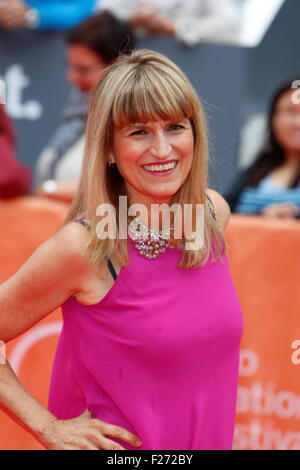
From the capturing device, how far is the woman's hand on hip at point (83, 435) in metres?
2.25

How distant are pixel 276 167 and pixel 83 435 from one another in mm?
2287

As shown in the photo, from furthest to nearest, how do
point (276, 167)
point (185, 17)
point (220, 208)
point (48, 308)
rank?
point (185, 17)
point (276, 167)
point (220, 208)
point (48, 308)

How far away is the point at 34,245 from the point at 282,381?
122 centimetres

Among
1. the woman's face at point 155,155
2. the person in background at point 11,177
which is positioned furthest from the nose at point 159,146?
the person in background at point 11,177

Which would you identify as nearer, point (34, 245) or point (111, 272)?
point (111, 272)

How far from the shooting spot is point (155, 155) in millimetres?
2244

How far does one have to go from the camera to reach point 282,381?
341 cm

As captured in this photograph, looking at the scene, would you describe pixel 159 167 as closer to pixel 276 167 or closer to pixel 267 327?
pixel 267 327

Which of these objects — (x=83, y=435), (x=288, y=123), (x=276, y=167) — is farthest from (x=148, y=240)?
(x=288, y=123)

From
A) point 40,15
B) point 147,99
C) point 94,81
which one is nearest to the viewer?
point 147,99

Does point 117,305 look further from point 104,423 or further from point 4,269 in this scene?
point 4,269

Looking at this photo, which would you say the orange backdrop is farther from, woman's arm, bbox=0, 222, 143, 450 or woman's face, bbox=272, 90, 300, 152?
woman's arm, bbox=0, 222, 143, 450

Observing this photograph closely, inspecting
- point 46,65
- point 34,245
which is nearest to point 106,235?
point 34,245

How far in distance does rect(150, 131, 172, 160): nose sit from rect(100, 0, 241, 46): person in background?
264cm
